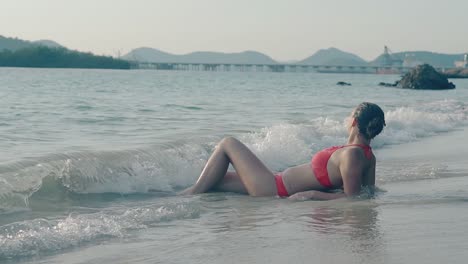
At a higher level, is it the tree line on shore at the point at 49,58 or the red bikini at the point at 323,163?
the tree line on shore at the point at 49,58

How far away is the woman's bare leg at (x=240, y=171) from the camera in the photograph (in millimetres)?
7348

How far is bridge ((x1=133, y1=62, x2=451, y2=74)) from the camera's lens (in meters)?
159

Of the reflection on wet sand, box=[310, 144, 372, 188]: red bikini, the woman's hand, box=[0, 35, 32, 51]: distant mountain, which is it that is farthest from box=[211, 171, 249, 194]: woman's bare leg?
box=[0, 35, 32, 51]: distant mountain

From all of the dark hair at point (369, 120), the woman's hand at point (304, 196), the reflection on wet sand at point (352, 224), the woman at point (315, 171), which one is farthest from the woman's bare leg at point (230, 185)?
the dark hair at point (369, 120)

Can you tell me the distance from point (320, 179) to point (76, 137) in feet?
20.9

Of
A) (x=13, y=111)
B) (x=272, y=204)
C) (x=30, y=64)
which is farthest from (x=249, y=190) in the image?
(x=30, y=64)

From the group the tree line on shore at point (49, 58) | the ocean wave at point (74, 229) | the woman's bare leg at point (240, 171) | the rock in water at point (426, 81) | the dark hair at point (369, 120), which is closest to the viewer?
the ocean wave at point (74, 229)

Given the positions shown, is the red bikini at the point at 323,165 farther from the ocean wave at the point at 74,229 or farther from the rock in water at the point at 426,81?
the rock in water at the point at 426,81

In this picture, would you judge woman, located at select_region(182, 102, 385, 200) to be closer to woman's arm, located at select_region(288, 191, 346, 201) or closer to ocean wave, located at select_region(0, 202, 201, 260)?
woman's arm, located at select_region(288, 191, 346, 201)

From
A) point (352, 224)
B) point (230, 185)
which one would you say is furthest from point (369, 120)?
point (230, 185)

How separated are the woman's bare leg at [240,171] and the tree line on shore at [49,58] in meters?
96.2

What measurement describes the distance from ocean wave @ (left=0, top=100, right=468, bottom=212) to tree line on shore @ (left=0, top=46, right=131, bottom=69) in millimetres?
91140

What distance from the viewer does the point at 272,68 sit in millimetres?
165875

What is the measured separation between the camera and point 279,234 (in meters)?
5.55
